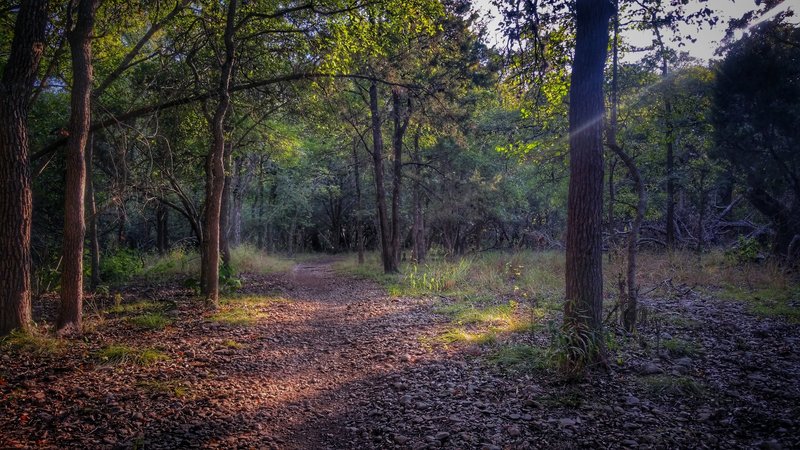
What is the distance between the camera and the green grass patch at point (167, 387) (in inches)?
175

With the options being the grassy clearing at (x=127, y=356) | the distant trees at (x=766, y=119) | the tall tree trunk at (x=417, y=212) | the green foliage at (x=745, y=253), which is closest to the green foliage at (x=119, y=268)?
the grassy clearing at (x=127, y=356)

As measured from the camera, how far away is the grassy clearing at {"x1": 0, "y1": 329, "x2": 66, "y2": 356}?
5282mm

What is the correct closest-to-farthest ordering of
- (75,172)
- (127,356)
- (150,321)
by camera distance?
(127,356)
(75,172)
(150,321)

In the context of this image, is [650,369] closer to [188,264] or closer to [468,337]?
[468,337]

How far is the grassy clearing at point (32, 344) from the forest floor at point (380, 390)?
0.10 ft

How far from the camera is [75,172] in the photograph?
20.6 feet

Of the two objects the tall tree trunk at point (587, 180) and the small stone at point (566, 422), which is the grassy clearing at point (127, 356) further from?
the tall tree trunk at point (587, 180)

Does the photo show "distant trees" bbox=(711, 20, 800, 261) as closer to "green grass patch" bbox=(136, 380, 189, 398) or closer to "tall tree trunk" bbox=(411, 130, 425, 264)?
"tall tree trunk" bbox=(411, 130, 425, 264)

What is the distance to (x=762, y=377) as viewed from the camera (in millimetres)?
4645

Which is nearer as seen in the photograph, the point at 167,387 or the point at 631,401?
the point at 631,401

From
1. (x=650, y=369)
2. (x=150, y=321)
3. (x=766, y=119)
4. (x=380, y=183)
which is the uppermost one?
(x=766, y=119)

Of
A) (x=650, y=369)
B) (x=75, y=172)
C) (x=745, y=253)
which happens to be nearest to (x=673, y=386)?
(x=650, y=369)

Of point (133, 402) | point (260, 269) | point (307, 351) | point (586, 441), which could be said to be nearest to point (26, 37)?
point (133, 402)

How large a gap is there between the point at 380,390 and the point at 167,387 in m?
2.34
